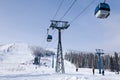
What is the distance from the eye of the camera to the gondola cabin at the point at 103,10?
14.3m

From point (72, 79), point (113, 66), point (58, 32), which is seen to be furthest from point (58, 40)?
point (113, 66)

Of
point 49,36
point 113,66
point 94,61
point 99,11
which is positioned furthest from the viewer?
point 94,61

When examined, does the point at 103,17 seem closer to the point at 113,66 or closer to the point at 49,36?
the point at 49,36

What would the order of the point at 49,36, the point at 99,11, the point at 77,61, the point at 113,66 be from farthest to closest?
the point at 77,61
the point at 113,66
the point at 49,36
the point at 99,11

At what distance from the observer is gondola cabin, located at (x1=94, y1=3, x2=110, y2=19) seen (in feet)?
46.9

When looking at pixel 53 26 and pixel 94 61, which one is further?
pixel 94 61

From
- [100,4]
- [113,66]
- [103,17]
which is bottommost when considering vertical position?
[113,66]

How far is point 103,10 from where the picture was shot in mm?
14305

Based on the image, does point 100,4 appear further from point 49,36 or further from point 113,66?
point 113,66

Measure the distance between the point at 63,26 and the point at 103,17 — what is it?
22035mm

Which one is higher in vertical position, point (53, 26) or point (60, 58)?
point (53, 26)

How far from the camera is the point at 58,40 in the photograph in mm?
36344

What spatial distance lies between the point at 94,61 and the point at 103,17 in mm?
139237

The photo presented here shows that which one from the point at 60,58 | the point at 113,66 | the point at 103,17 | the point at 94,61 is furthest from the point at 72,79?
the point at 94,61
